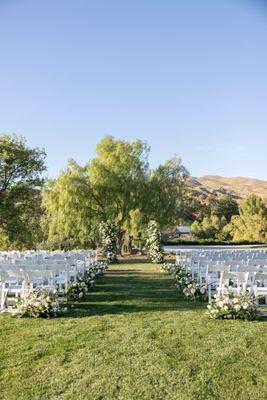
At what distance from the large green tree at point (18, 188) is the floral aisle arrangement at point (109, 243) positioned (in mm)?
4711

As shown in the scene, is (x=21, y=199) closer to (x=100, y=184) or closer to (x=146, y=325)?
(x=100, y=184)

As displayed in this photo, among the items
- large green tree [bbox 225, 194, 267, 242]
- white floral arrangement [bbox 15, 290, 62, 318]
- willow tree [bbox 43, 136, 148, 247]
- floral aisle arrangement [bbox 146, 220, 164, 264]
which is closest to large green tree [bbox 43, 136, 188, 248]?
willow tree [bbox 43, 136, 148, 247]

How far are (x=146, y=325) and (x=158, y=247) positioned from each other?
1825cm

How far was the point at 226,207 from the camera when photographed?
90938 millimetres

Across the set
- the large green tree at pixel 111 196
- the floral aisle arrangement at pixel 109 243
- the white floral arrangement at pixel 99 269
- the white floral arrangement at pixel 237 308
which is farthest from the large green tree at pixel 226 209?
the white floral arrangement at pixel 237 308

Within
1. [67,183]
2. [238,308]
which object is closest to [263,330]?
[238,308]

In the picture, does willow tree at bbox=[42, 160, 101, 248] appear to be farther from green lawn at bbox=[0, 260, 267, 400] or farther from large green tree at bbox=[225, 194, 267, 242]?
large green tree at bbox=[225, 194, 267, 242]

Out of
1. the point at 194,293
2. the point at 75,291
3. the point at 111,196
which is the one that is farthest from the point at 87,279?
the point at 111,196

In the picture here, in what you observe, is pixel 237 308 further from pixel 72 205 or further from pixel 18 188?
pixel 72 205

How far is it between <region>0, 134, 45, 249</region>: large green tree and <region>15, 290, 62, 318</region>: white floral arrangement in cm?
1883

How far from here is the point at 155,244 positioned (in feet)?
84.5

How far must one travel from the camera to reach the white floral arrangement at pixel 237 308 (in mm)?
7590

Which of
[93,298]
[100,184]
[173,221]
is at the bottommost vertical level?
[93,298]

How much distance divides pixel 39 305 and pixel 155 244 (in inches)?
708
